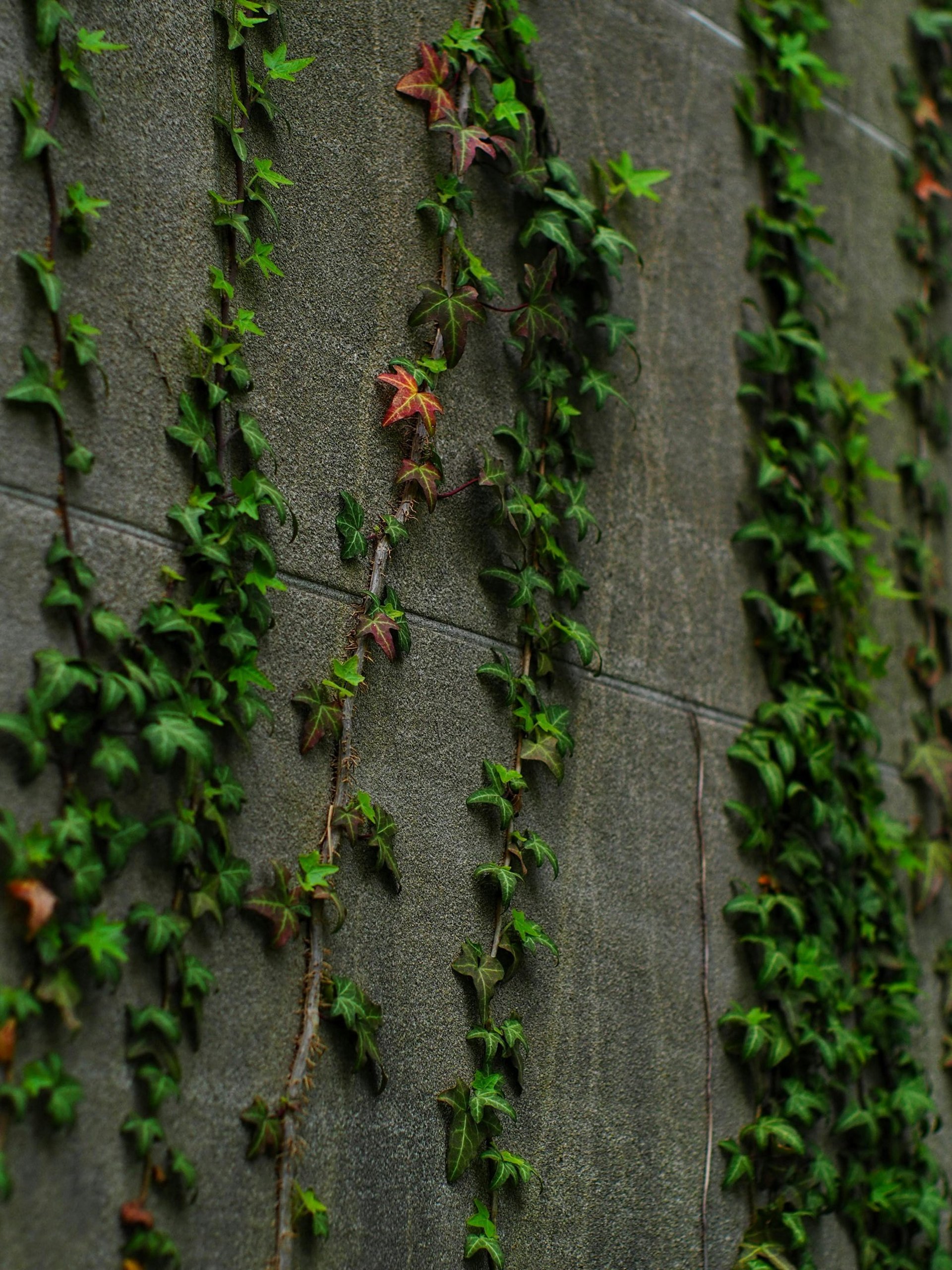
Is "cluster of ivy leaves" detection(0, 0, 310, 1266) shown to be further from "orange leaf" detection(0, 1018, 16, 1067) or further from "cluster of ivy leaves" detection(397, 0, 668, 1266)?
"cluster of ivy leaves" detection(397, 0, 668, 1266)

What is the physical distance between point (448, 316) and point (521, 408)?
299mm

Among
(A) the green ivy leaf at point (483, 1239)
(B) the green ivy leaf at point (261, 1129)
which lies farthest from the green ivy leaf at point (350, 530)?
(A) the green ivy leaf at point (483, 1239)

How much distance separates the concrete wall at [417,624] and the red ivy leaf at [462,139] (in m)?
0.06

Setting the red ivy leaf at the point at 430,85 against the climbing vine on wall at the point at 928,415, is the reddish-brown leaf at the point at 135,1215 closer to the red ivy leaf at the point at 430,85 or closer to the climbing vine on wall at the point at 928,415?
the red ivy leaf at the point at 430,85

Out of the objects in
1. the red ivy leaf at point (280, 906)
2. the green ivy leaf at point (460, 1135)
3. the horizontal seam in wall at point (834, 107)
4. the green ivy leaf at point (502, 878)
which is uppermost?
the horizontal seam in wall at point (834, 107)

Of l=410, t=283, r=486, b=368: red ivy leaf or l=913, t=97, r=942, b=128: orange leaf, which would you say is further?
l=913, t=97, r=942, b=128: orange leaf

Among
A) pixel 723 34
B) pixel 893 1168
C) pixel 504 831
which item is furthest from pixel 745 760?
pixel 723 34

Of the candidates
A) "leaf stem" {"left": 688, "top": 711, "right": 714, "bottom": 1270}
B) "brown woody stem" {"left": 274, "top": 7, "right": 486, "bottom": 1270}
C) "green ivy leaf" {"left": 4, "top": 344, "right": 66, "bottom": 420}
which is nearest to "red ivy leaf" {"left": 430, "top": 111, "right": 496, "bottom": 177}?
"brown woody stem" {"left": 274, "top": 7, "right": 486, "bottom": 1270}

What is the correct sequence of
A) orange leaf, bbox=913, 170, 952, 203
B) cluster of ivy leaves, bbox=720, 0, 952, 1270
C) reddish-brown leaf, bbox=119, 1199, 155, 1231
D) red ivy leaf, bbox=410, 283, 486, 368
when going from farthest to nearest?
orange leaf, bbox=913, 170, 952, 203 < cluster of ivy leaves, bbox=720, 0, 952, 1270 < red ivy leaf, bbox=410, 283, 486, 368 < reddish-brown leaf, bbox=119, 1199, 155, 1231

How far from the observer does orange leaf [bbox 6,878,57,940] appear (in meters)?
1.74

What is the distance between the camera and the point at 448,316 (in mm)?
2488

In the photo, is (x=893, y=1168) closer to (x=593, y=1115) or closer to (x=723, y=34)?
(x=593, y=1115)

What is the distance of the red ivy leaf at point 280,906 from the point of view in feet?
6.73

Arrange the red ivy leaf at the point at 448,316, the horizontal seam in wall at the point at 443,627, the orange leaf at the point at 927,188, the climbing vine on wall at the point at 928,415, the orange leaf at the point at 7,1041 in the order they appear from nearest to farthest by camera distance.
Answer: the orange leaf at the point at 7,1041
the horizontal seam in wall at the point at 443,627
the red ivy leaf at the point at 448,316
the climbing vine on wall at the point at 928,415
the orange leaf at the point at 927,188
